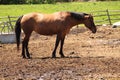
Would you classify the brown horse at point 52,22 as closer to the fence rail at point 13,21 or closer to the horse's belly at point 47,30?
the horse's belly at point 47,30

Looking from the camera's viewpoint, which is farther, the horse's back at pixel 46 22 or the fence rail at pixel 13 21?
the fence rail at pixel 13 21

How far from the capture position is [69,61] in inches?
514

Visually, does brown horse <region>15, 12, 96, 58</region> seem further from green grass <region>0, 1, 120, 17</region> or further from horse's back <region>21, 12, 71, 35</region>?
green grass <region>0, 1, 120, 17</region>

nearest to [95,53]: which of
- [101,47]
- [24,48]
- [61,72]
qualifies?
[101,47]

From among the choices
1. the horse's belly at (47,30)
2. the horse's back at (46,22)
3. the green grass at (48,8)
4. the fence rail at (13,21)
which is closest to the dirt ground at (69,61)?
the horse's belly at (47,30)

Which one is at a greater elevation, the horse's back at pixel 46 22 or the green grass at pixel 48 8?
the horse's back at pixel 46 22

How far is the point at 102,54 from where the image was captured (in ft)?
48.2

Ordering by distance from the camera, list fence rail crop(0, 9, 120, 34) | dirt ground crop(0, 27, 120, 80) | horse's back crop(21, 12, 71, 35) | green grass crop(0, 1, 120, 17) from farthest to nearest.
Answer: green grass crop(0, 1, 120, 17), fence rail crop(0, 9, 120, 34), horse's back crop(21, 12, 71, 35), dirt ground crop(0, 27, 120, 80)

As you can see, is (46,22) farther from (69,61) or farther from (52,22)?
(69,61)

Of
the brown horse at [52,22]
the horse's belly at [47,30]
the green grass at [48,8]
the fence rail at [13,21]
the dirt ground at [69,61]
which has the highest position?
the brown horse at [52,22]

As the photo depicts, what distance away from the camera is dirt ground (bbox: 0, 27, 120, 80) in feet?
35.4

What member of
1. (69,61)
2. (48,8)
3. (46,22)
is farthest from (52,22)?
(48,8)

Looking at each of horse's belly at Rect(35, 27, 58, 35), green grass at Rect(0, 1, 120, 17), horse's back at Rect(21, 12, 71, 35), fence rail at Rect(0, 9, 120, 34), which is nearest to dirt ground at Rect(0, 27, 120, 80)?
horse's belly at Rect(35, 27, 58, 35)

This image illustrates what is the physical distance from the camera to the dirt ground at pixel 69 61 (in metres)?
10.8
